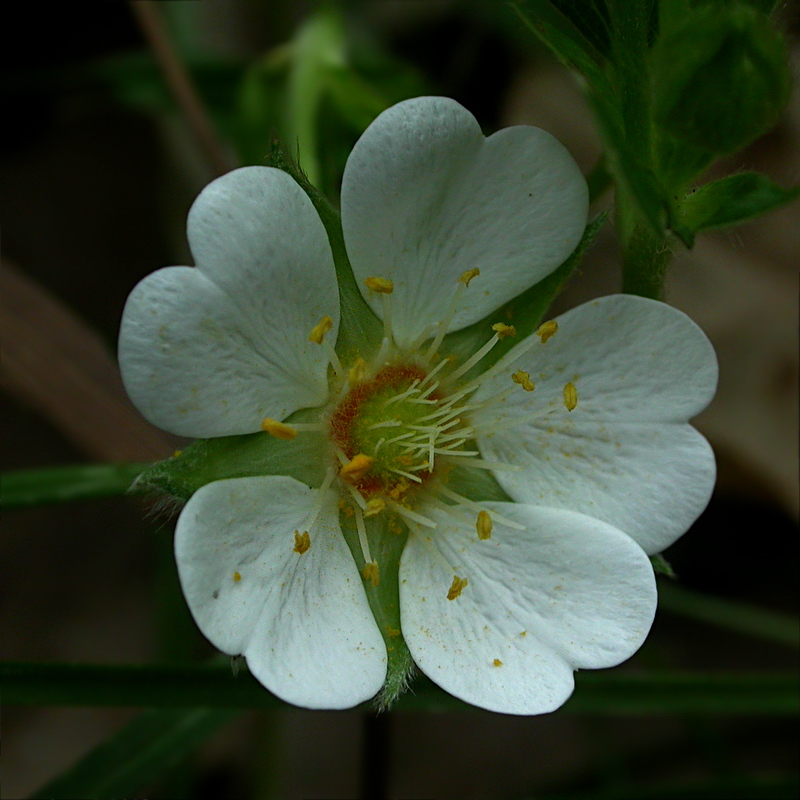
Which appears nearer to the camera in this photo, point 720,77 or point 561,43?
point 720,77

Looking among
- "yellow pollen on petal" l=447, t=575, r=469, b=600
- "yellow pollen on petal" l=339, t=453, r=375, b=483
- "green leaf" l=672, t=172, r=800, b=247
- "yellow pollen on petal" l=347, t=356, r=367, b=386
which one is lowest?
"yellow pollen on petal" l=447, t=575, r=469, b=600

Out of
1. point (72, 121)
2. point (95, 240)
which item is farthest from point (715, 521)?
point (72, 121)

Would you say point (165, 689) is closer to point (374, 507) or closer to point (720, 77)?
point (374, 507)

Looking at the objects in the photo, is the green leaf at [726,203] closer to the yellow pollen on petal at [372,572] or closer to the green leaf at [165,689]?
the yellow pollen on petal at [372,572]

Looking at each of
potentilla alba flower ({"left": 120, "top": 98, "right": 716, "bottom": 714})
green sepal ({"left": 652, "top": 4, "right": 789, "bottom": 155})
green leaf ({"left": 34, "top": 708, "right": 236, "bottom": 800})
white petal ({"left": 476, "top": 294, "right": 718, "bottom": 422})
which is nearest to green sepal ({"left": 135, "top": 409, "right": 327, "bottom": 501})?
potentilla alba flower ({"left": 120, "top": 98, "right": 716, "bottom": 714})

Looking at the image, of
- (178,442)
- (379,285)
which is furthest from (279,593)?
(178,442)

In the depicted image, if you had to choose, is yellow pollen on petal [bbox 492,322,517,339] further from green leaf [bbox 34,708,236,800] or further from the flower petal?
green leaf [bbox 34,708,236,800]
